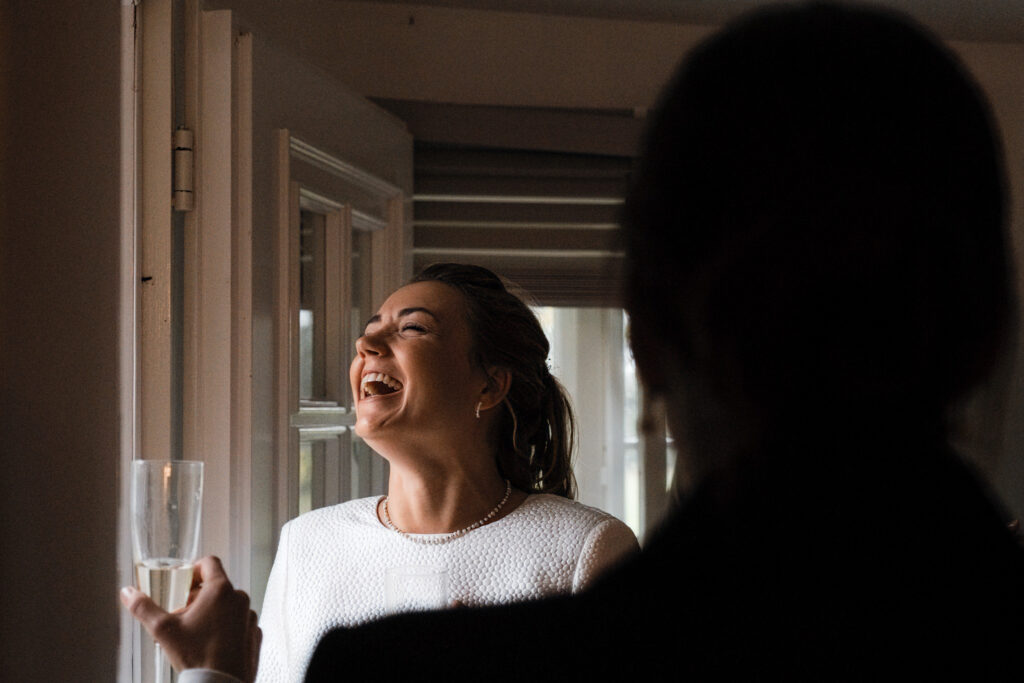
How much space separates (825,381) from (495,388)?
1154mm

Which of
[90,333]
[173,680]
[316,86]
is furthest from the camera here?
[316,86]

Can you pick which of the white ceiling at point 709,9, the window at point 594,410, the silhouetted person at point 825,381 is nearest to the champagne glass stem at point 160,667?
the silhouetted person at point 825,381

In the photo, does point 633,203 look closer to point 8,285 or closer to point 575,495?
point 8,285

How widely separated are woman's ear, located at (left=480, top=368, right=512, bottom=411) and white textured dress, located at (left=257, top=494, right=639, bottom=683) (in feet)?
0.51

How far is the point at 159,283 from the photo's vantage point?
55.9 inches

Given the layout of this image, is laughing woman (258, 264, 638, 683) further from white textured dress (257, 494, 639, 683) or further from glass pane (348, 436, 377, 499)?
glass pane (348, 436, 377, 499)

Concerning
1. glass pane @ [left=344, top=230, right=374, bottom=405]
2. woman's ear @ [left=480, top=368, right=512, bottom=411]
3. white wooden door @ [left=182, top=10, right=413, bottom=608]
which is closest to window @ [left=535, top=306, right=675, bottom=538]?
glass pane @ [left=344, top=230, right=374, bottom=405]

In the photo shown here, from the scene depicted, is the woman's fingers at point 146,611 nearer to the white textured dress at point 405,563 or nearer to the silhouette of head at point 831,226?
the silhouette of head at point 831,226

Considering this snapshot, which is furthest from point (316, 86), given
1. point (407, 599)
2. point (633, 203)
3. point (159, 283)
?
point (633, 203)

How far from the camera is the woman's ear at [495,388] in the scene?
1.55 meters

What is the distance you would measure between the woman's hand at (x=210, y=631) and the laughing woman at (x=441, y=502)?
0.65 meters

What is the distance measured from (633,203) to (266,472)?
4.04 feet

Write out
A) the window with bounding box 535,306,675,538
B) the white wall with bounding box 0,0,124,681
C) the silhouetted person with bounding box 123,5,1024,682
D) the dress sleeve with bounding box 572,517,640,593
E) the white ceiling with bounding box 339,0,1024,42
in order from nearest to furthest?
the silhouetted person with bounding box 123,5,1024,682 < the white wall with bounding box 0,0,124,681 < the dress sleeve with bounding box 572,517,640,593 < the white ceiling with bounding box 339,0,1024,42 < the window with bounding box 535,306,675,538

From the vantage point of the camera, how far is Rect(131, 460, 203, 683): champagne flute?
97 cm
